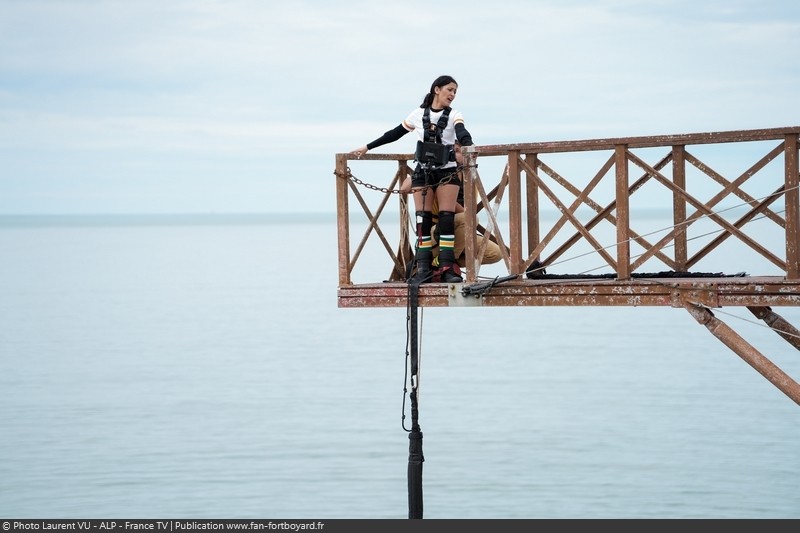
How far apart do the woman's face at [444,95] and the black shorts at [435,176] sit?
0.66 meters

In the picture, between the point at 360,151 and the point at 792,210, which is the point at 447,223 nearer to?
the point at 360,151

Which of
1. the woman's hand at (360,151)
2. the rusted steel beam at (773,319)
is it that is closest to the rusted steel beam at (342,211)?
the woman's hand at (360,151)

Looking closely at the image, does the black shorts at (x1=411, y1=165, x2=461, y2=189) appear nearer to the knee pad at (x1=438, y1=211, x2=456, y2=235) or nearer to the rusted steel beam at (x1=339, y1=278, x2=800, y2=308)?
the knee pad at (x1=438, y1=211, x2=456, y2=235)

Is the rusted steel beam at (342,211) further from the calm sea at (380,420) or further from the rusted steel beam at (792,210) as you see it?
the calm sea at (380,420)

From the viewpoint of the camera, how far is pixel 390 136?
474 inches

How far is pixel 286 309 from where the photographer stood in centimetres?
7500

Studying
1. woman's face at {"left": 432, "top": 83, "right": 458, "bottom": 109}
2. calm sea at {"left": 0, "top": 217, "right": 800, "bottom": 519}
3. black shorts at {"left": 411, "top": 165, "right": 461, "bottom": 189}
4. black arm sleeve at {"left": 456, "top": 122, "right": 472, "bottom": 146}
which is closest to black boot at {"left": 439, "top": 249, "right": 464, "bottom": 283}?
black shorts at {"left": 411, "top": 165, "right": 461, "bottom": 189}

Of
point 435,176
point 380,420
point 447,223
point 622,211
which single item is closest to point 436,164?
point 435,176

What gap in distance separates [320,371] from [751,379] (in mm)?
16546

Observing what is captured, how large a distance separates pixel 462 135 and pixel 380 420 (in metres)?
26.6

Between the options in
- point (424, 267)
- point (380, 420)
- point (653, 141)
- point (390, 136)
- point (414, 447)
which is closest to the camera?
point (653, 141)

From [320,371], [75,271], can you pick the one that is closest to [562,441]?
[320,371]

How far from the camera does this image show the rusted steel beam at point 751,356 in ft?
35.0

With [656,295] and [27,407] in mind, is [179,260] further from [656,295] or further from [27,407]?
[656,295]
